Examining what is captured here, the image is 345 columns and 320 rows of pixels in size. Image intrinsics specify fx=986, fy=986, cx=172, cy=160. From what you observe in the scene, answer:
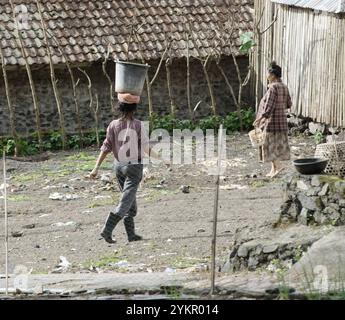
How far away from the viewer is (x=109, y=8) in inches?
796

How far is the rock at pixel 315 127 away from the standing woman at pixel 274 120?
3527 mm

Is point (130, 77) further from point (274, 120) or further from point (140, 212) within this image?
point (274, 120)

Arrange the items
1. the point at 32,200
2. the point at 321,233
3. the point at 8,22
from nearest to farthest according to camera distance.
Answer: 1. the point at 321,233
2. the point at 32,200
3. the point at 8,22

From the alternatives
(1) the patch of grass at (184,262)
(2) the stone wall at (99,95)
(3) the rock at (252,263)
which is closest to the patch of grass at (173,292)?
(3) the rock at (252,263)

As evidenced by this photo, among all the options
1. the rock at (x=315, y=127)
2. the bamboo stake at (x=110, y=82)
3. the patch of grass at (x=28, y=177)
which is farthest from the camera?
the bamboo stake at (x=110, y=82)

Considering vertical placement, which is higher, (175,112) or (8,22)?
(8,22)

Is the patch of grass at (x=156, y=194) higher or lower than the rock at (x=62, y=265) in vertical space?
lower

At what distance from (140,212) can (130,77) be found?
69.2 inches

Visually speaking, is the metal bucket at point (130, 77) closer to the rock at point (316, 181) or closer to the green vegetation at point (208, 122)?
the rock at point (316, 181)

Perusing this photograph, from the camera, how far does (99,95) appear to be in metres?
19.8

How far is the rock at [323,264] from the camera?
7.17 m
